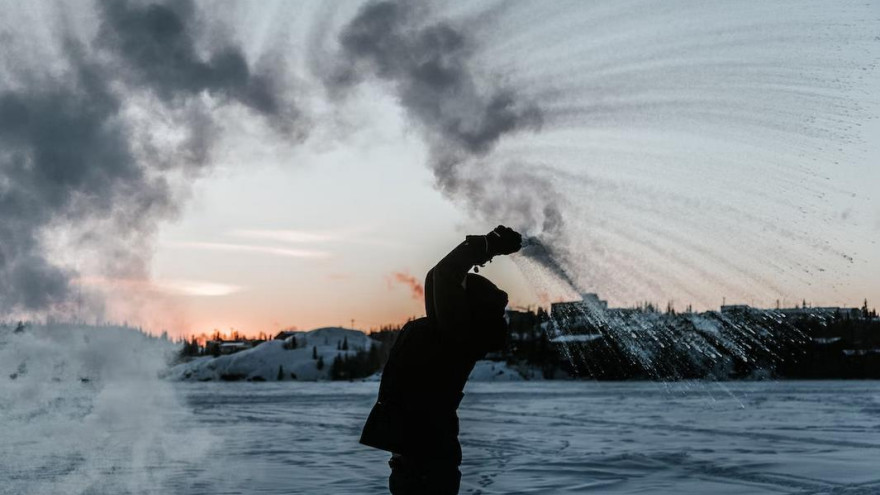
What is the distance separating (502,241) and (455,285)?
0.42 meters

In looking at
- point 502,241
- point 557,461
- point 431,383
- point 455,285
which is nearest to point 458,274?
point 455,285

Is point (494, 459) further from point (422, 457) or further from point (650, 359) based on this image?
point (650, 359)

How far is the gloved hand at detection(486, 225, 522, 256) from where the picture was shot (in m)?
5.04

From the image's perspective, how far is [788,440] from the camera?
20000 millimetres

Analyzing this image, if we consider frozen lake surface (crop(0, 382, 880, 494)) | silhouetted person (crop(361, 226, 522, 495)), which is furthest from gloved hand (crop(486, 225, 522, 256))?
frozen lake surface (crop(0, 382, 880, 494))

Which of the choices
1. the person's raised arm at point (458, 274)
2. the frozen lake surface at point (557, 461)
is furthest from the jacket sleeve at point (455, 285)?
the frozen lake surface at point (557, 461)

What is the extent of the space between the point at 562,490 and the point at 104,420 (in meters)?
17.4

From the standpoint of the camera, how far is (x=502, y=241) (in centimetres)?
505

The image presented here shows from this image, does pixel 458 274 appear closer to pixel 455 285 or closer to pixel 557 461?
pixel 455 285

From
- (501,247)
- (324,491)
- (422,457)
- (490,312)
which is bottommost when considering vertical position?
(324,491)

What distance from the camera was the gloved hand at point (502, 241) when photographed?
504 centimetres

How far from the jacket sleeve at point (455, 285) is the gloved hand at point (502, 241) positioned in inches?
1.5

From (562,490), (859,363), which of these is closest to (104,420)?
(562,490)

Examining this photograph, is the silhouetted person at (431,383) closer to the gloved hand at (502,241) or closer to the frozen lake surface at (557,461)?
the gloved hand at (502,241)
